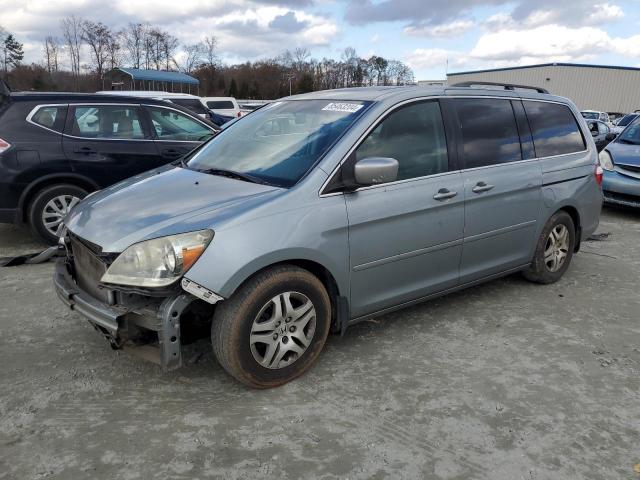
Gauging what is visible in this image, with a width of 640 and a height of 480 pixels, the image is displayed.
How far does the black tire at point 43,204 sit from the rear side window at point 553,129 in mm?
4863

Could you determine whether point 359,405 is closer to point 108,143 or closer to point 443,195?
point 443,195

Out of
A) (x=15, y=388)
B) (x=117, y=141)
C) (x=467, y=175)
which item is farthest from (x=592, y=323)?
(x=117, y=141)

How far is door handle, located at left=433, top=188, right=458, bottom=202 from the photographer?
3740 mm

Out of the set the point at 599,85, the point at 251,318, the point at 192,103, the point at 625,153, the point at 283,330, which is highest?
the point at 599,85

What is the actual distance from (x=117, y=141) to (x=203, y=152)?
2.71 m

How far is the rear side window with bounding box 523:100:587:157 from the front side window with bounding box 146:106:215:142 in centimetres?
398

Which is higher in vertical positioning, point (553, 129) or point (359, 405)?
point (553, 129)

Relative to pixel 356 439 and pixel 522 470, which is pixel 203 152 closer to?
pixel 356 439

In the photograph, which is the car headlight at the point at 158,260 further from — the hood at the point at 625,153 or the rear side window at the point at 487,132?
the hood at the point at 625,153

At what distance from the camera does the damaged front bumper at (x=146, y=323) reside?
2760 mm

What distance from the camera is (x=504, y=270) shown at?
452cm

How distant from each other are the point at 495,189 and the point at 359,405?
2076 millimetres

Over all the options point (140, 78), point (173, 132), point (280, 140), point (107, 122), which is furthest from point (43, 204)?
point (140, 78)

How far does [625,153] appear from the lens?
340 inches
